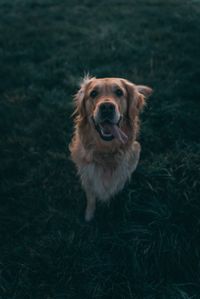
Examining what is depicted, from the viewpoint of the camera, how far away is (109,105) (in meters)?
3.26

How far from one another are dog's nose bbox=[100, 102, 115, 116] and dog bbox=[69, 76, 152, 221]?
13cm

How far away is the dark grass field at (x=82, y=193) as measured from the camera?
10.8 ft

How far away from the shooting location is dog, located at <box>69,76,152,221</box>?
351cm

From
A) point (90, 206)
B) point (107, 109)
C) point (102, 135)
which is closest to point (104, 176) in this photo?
point (90, 206)

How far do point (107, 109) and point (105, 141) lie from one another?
402mm

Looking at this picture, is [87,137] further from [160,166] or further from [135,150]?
[160,166]

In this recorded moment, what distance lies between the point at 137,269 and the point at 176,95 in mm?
2786

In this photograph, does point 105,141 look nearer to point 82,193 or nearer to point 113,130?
point 113,130

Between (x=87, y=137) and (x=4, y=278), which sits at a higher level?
(x=87, y=137)

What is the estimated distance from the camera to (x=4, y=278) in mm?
3291

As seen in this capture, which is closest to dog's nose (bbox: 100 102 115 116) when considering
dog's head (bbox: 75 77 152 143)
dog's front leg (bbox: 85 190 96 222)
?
dog's head (bbox: 75 77 152 143)

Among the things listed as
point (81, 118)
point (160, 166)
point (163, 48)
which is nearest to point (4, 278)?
point (81, 118)

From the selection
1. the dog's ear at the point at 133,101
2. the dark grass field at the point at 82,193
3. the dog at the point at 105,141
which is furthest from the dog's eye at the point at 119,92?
the dark grass field at the point at 82,193

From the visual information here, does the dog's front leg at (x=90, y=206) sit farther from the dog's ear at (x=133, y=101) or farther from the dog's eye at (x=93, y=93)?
the dog's eye at (x=93, y=93)
